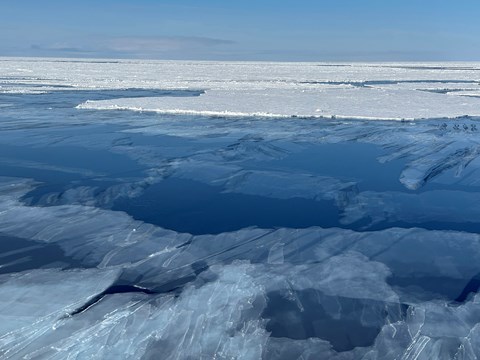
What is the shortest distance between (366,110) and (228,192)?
20.9 ft

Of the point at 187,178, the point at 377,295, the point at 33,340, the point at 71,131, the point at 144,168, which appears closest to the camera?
the point at 33,340

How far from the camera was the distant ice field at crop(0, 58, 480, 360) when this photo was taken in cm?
265

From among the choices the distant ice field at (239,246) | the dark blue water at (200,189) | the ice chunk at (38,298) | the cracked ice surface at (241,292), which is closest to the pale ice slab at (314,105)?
the dark blue water at (200,189)

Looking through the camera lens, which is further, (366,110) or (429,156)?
(366,110)

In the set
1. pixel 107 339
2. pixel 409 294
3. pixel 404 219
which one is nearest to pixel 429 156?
pixel 404 219

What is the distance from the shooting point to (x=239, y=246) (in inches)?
149

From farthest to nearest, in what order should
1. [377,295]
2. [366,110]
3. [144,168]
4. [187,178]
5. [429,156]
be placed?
[366,110], [429,156], [144,168], [187,178], [377,295]

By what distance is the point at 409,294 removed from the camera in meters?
3.11

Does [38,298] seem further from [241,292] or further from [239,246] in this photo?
[239,246]

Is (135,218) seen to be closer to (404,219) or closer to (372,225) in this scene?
(372,225)

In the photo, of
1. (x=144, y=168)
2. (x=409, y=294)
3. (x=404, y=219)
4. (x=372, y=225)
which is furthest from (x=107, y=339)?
(x=144, y=168)

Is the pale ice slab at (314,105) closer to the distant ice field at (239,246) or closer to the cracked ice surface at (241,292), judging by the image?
the distant ice field at (239,246)

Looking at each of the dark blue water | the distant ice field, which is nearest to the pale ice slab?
the dark blue water

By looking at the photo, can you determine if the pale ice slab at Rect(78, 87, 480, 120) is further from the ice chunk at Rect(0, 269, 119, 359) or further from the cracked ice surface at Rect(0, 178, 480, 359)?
the ice chunk at Rect(0, 269, 119, 359)
